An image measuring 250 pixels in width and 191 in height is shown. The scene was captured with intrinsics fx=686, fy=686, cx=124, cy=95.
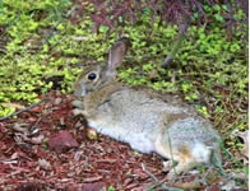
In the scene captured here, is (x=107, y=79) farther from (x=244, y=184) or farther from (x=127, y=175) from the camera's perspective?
→ (x=244, y=184)

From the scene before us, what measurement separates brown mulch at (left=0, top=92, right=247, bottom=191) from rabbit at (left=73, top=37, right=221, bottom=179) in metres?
0.12

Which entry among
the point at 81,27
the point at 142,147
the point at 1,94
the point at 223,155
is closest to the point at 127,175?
the point at 142,147

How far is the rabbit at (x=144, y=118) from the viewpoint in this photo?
17.4ft

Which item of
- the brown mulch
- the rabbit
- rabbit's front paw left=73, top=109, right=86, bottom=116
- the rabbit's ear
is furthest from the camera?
the rabbit's ear

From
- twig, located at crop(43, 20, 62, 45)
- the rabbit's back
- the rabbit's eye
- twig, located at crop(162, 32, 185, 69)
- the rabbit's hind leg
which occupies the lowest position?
the rabbit's hind leg

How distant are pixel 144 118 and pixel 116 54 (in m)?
0.82

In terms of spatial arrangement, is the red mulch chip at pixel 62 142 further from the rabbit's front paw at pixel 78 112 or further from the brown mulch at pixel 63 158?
the rabbit's front paw at pixel 78 112

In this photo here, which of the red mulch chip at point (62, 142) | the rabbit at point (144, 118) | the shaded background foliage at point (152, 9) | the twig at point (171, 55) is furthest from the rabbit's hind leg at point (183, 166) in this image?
the twig at point (171, 55)

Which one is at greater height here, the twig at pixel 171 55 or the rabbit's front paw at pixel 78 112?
the twig at pixel 171 55

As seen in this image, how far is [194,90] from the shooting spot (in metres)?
6.76

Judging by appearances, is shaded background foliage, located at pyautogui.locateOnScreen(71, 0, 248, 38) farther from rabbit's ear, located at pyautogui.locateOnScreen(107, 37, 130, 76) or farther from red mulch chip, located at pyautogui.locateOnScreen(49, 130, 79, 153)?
red mulch chip, located at pyautogui.locateOnScreen(49, 130, 79, 153)

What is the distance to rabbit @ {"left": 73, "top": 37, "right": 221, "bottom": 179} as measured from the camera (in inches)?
209

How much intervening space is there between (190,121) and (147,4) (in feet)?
3.40

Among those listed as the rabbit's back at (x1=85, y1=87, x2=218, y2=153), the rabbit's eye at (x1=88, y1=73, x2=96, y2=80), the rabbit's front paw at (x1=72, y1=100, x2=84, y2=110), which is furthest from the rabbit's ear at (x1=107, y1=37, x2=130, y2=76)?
the rabbit's front paw at (x1=72, y1=100, x2=84, y2=110)
